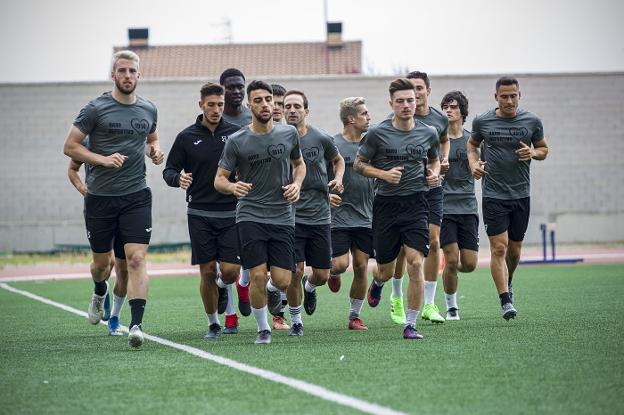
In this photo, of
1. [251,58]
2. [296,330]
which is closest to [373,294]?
[296,330]

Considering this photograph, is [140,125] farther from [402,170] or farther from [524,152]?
[524,152]

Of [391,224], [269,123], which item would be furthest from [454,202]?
[269,123]

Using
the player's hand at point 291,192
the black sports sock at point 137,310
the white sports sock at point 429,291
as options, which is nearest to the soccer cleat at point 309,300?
the white sports sock at point 429,291

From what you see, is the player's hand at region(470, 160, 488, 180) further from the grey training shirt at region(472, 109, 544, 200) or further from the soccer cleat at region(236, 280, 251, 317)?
the soccer cleat at region(236, 280, 251, 317)

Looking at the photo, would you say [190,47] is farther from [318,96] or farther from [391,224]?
[391,224]

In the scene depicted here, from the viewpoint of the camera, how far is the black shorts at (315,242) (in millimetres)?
11945

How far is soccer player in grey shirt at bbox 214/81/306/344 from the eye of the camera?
34.1 ft

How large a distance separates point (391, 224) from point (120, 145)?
2.63 metres

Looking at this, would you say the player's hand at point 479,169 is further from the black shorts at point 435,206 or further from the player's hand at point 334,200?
the player's hand at point 334,200

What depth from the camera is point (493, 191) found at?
12422 mm

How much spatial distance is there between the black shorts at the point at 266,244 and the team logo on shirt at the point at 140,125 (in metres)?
1.22

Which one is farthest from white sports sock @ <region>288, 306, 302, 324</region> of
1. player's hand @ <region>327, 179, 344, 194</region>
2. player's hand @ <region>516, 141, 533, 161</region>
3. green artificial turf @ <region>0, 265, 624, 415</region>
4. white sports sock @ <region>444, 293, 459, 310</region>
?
player's hand @ <region>516, 141, 533, 161</region>

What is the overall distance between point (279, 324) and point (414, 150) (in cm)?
267

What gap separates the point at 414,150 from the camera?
11062 mm
